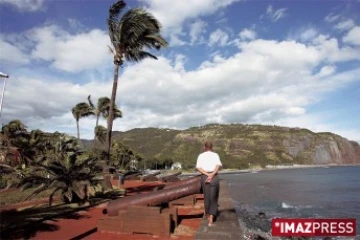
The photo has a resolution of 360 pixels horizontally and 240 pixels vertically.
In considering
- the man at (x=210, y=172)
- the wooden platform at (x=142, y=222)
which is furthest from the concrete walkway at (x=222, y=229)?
the wooden platform at (x=142, y=222)

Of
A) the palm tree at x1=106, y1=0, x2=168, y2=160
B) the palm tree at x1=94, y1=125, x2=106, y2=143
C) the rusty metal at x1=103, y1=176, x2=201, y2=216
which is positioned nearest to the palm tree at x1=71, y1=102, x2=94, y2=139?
the palm tree at x1=94, y1=125, x2=106, y2=143

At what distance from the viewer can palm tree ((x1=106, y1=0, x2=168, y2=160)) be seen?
52.6 ft

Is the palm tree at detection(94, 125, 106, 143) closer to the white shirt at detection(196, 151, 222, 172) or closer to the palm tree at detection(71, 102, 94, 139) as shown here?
the palm tree at detection(71, 102, 94, 139)

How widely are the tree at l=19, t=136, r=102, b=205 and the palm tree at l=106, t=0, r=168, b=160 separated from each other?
4025 mm

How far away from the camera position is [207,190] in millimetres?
7008

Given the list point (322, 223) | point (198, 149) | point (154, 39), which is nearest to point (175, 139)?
point (198, 149)

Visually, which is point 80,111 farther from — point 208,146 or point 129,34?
point 208,146

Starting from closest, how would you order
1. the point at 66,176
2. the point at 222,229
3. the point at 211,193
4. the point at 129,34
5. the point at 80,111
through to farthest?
the point at 222,229 < the point at 211,193 < the point at 66,176 < the point at 129,34 < the point at 80,111

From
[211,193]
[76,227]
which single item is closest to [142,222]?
[211,193]

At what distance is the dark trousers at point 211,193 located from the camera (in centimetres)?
693

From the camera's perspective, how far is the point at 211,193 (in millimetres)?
6965

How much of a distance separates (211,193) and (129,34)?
1077 cm

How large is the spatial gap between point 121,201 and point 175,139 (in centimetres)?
19211

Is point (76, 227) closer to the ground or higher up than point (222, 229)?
closer to the ground
